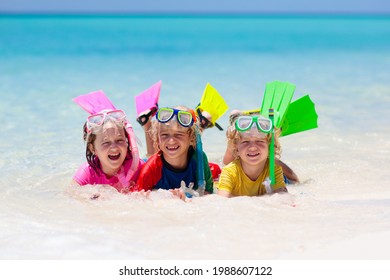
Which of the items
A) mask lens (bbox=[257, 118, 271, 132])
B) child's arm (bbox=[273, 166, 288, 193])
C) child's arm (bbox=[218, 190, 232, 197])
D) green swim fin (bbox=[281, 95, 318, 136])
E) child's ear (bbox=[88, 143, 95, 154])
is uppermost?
green swim fin (bbox=[281, 95, 318, 136])

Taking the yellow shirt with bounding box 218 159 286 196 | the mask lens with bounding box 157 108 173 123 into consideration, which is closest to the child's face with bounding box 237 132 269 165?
the yellow shirt with bounding box 218 159 286 196

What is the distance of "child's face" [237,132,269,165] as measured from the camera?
365 centimetres

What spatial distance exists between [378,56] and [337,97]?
7.82 meters

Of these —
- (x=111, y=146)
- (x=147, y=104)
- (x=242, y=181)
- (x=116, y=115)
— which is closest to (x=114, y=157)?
(x=111, y=146)

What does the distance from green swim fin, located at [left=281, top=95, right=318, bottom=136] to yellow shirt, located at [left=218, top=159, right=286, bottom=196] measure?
59cm

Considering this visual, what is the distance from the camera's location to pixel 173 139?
3.77 m

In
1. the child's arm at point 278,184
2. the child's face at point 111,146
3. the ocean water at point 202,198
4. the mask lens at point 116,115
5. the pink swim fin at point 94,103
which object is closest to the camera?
the ocean water at point 202,198

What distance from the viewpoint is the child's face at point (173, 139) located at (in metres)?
3.78

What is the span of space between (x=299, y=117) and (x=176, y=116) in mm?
1039

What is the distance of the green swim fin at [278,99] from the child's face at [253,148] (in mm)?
259

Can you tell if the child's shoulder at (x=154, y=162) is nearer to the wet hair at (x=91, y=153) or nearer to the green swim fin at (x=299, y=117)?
the wet hair at (x=91, y=153)

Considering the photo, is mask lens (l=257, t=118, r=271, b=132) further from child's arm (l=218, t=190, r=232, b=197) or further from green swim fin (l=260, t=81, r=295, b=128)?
child's arm (l=218, t=190, r=232, b=197)

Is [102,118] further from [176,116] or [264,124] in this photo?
[264,124]

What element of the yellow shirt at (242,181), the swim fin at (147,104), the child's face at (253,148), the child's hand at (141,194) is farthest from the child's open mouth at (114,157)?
the child's face at (253,148)
